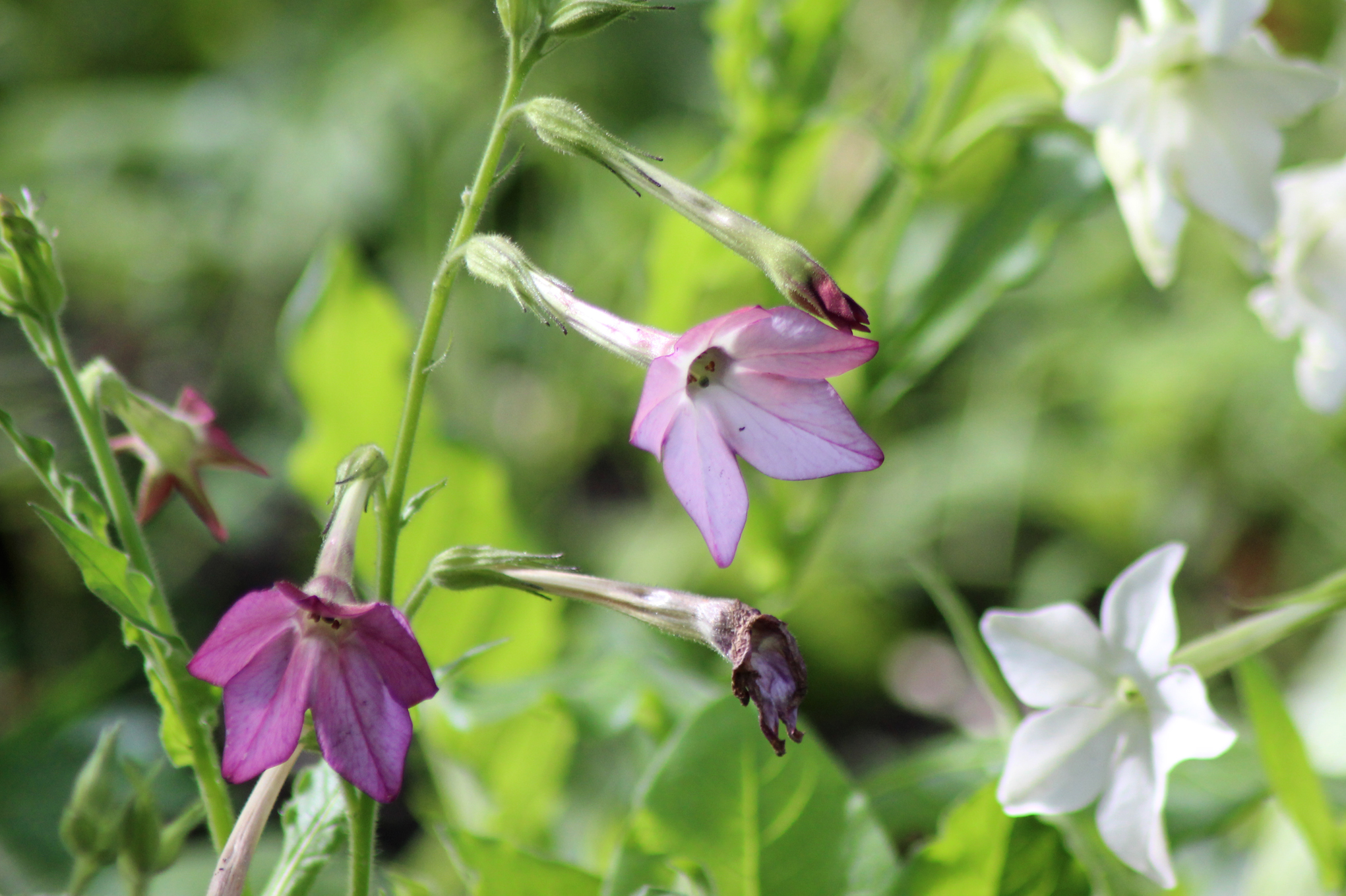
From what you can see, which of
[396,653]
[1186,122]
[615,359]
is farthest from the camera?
[615,359]

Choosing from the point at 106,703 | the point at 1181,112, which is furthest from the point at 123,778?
the point at 1181,112

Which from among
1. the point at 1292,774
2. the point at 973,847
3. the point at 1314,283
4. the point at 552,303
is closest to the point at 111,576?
the point at 552,303

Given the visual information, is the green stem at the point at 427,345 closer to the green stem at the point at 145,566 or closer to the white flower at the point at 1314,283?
the green stem at the point at 145,566

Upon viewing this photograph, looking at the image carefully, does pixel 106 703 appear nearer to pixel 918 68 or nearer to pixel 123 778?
pixel 123 778

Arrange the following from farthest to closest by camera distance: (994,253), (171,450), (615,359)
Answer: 1. (615,359)
2. (994,253)
3. (171,450)

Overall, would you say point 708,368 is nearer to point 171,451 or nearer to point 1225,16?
point 171,451

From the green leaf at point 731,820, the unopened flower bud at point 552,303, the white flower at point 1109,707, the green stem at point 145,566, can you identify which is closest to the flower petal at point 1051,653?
the white flower at point 1109,707

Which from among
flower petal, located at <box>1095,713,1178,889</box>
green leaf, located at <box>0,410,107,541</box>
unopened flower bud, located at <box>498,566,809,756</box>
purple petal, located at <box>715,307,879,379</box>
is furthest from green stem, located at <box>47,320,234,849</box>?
flower petal, located at <box>1095,713,1178,889</box>
